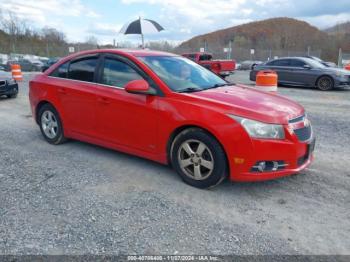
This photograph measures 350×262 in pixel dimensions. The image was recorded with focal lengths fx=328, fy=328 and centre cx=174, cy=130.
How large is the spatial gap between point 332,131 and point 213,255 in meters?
Answer: 4.85

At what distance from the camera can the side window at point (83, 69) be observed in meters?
4.89

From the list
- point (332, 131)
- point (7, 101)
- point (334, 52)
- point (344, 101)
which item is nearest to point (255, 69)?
point (344, 101)

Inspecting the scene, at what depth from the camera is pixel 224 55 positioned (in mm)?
40250

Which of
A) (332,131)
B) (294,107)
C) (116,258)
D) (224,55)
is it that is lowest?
(116,258)

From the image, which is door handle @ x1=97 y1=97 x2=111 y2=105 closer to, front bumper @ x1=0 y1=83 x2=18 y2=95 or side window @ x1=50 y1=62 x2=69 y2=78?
side window @ x1=50 y1=62 x2=69 y2=78

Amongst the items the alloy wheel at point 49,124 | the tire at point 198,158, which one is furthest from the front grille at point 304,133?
the alloy wheel at point 49,124

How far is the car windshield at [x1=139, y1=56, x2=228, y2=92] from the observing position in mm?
4215

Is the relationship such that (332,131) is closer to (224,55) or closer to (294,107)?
(294,107)

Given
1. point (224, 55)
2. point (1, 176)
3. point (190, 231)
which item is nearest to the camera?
point (190, 231)

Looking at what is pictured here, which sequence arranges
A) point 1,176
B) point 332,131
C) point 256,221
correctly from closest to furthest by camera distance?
1. point 256,221
2. point 1,176
3. point 332,131

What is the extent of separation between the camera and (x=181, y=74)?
4480 millimetres

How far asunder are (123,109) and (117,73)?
582 mm

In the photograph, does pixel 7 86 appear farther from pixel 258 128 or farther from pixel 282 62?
pixel 282 62

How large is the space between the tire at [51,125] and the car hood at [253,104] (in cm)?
258
